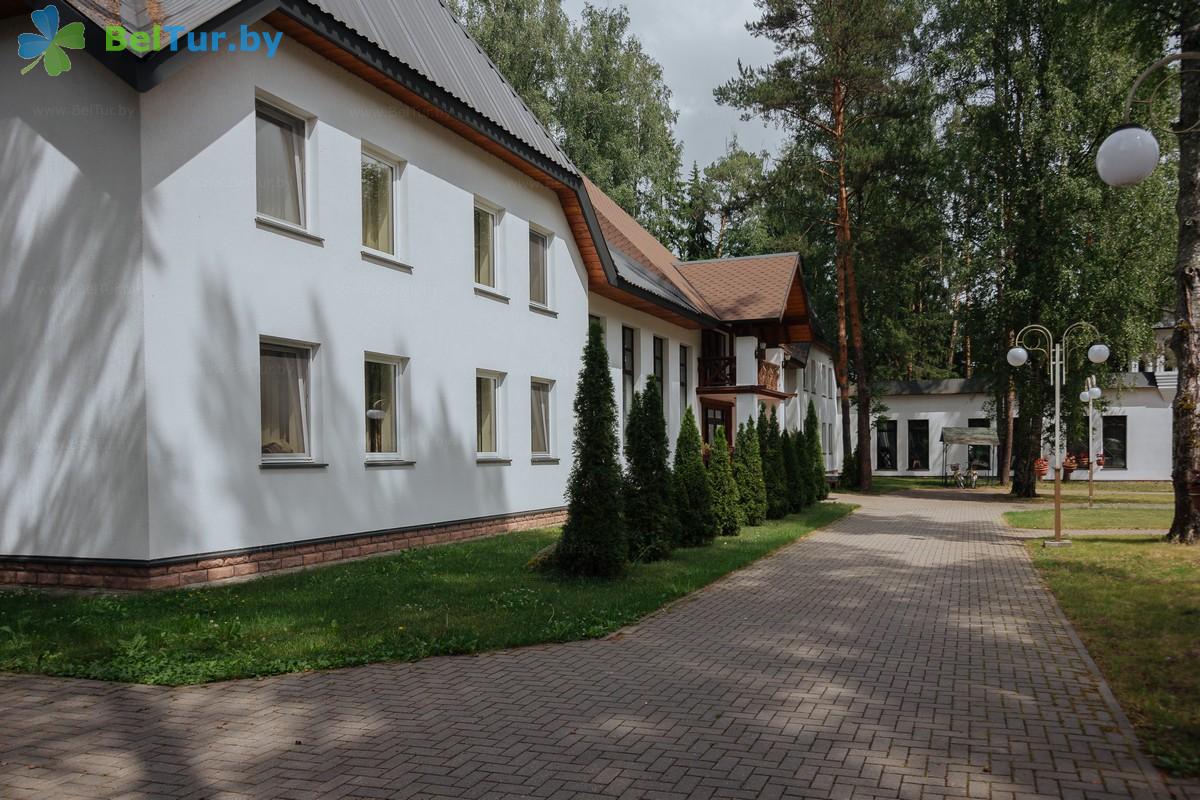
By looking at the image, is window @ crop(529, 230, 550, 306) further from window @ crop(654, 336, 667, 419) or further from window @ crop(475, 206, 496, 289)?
window @ crop(654, 336, 667, 419)

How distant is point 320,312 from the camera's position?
1134 centimetres

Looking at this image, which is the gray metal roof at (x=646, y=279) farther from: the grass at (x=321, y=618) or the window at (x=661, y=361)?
the grass at (x=321, y=618)

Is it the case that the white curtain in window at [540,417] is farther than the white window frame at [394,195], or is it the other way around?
the white curtain in window at [540,417]

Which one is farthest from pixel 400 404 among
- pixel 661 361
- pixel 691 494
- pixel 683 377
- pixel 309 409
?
pixel 683 377

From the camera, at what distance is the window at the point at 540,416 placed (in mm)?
17500

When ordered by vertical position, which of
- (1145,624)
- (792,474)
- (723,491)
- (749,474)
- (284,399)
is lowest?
(1145,624)

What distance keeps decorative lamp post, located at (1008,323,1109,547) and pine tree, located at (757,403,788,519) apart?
4.95 metres

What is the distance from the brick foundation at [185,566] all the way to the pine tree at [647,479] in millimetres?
3254

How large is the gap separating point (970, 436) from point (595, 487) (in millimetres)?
36277

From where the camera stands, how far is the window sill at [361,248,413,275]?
12.2 meters

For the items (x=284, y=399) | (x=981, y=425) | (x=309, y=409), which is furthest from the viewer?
(x=981, y=425)

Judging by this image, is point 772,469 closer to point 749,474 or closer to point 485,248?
point 749,474

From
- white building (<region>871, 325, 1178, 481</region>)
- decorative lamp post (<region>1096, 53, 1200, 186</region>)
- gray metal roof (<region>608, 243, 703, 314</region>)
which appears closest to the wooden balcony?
gray metal roof (<region>608, 243, 703, 314</region>)

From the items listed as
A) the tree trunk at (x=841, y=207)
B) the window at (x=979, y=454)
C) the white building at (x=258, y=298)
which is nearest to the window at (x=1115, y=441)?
the window at (x=979, y=454)
